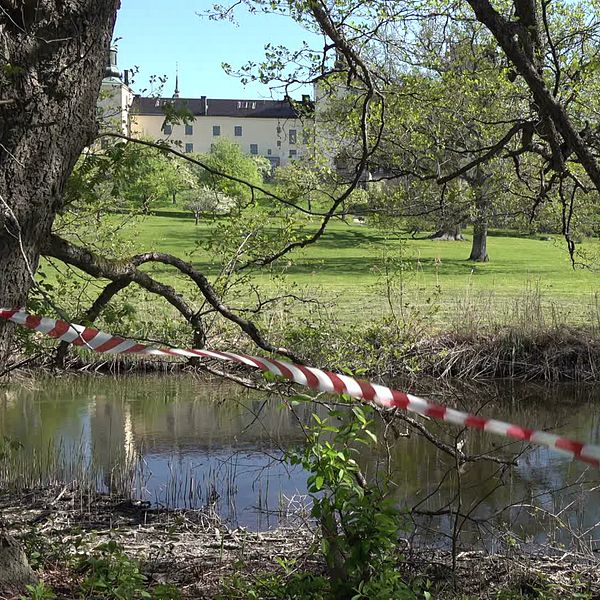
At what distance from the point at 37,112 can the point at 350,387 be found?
1925mm

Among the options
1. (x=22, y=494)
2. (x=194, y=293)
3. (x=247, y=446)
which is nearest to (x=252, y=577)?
(x=194, y=293)

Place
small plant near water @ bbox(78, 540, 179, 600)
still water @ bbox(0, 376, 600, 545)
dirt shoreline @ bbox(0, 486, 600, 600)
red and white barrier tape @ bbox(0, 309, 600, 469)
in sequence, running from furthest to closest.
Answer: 1. still water @ bbox(0, 376, 600, 545)
2. dirt shoreline @ bbox(0, 486, 600, 600)
3. small plant near water @ bbox(78, 540, 179, 600)
4. red and white barrier tape @ bbox(0, 309, 600, 469)

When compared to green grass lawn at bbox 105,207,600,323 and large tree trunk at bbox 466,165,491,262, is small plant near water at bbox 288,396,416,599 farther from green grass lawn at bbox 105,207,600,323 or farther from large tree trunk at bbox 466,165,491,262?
large tree trunk at bbox 466,165,491,262

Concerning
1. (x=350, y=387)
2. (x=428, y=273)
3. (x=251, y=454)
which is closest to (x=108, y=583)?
(x=350, y=387)

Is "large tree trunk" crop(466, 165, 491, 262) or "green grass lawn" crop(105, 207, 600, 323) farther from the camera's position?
"large tree trunk" crop(466, 165, 491, 262)

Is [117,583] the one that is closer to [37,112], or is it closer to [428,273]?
[37,112]

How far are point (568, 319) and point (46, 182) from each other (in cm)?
1384

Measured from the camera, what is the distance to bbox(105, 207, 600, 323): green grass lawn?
13.1m

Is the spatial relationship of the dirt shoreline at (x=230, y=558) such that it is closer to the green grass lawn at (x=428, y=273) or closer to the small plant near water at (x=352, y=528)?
the small plant near water at (x=352, y=528)

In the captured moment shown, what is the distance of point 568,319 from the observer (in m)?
16.6

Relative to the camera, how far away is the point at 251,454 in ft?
33.2

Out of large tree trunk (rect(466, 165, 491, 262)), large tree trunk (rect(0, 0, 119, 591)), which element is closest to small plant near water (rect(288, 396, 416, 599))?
large tree trunk (rect(0, 0, 119, 591))

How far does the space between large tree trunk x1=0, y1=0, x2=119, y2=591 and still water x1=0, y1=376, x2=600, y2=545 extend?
2480mm

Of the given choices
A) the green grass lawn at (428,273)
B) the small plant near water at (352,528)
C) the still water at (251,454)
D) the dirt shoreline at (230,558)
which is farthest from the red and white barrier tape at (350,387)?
the green grass lawn at (428,273)
